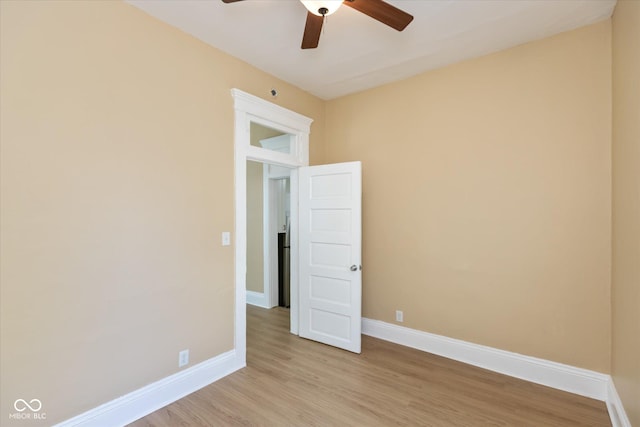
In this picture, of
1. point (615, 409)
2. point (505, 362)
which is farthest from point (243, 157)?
point (615, 409)

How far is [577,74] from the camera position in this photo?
2559mm

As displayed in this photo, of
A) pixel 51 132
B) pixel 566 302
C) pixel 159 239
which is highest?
pixel 51 132

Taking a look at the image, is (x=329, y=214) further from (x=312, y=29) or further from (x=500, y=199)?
(x=312, y=29)

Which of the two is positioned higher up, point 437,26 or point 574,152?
point 437,26

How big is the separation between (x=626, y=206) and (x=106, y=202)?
354 centimetres

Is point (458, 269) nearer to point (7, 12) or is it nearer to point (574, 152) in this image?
point (574, 152)

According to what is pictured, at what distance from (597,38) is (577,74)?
29 cm

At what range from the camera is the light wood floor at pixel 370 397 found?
221 centimetres

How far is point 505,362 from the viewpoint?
2840mm

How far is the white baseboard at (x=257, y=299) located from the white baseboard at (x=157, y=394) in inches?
78.1

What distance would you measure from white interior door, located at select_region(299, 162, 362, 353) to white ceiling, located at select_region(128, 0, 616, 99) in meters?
1.13

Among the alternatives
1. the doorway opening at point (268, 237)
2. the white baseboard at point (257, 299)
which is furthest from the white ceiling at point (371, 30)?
the white baseboard at point (257, 299)

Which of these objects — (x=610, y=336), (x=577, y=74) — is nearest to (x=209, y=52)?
(x=577, y=74)

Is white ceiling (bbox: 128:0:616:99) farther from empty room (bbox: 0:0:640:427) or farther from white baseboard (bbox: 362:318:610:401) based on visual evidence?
white baseboard (bbox: 362:318:610:401)
